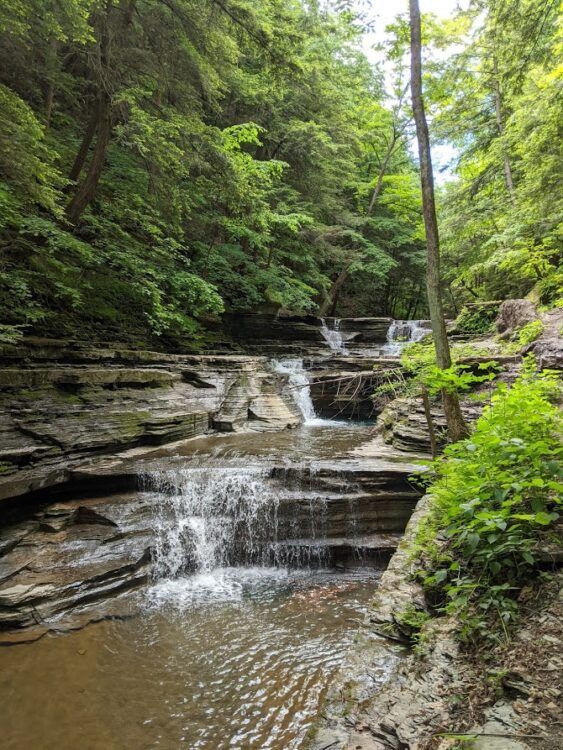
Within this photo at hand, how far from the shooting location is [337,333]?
1853 cm

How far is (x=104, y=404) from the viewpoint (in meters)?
8.89

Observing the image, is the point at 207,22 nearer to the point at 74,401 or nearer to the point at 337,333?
the point at 74,401

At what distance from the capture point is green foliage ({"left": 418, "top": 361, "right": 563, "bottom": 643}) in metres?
2.83

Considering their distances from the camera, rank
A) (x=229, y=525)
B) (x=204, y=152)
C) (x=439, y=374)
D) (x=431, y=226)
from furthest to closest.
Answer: (x=204, y=152)
(x=229, y=525)
(x=431, y=226)
(x=439, y=374)

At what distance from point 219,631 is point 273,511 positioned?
7.83 ft

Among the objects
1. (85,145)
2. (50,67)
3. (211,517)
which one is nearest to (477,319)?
(211,517)

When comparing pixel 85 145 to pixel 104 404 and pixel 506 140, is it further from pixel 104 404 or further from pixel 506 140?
pixel 506 140

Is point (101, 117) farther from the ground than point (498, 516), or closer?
farther from the ground

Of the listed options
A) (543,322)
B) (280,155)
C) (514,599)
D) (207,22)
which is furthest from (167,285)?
(514,599)

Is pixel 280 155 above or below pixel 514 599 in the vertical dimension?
above

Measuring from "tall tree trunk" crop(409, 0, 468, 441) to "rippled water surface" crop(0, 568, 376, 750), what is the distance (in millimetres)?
2927

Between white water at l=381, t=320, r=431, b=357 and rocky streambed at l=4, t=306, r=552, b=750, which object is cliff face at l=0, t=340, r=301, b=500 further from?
white water at l=381, t=320, r=431, b=357

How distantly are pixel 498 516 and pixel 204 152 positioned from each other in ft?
31.2

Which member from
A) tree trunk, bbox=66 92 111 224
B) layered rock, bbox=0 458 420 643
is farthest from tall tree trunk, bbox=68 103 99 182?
layered rock, bbox=0 458 420 643
